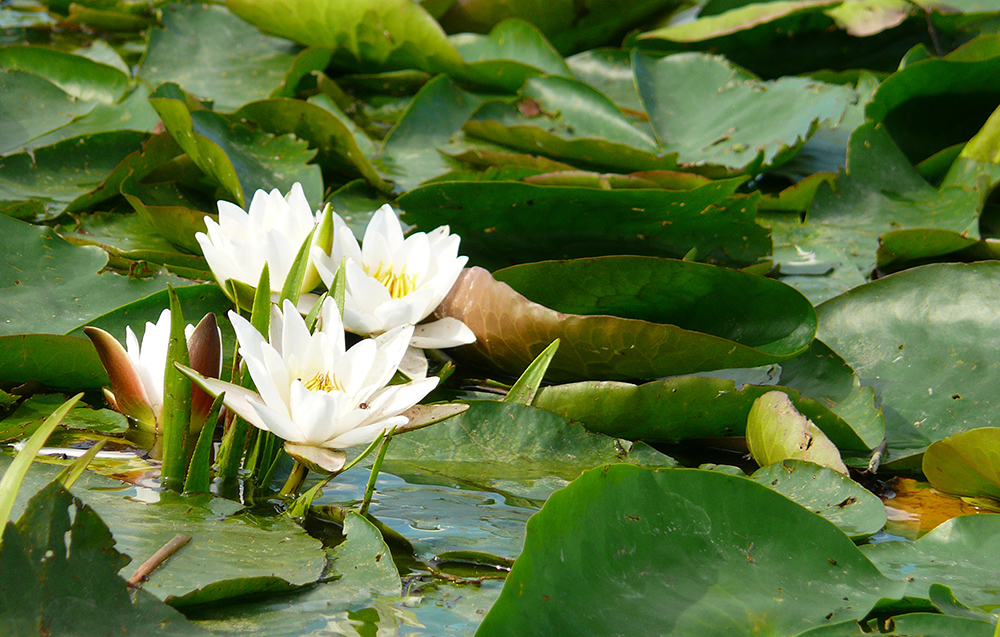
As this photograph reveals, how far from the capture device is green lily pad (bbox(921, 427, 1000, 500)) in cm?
98

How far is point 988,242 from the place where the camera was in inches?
57.8

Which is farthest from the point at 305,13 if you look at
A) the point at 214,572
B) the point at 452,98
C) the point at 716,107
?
the point at 214,572

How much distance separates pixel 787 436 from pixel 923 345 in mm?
380

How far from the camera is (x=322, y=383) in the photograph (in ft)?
2.77

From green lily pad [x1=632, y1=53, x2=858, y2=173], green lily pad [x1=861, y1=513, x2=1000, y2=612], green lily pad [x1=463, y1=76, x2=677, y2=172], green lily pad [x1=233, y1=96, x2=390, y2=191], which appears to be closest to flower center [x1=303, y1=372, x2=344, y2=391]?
green lily pad [x1=861, y1=513, x2=1000, y2=612]

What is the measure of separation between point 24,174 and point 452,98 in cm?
96

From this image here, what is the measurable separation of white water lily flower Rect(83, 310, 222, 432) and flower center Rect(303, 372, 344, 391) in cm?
10

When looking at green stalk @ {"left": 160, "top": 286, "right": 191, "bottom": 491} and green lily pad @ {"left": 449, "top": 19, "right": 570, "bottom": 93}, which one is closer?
green stalk @ {"left": 160, "top": 286, "right": 191, "bottom": 491}

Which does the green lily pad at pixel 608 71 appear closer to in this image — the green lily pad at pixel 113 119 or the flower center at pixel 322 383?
the green lily pad at pixel 113 119

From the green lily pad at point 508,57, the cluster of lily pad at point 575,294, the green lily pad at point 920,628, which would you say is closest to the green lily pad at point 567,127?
the cluster of lily pad at point 575,294

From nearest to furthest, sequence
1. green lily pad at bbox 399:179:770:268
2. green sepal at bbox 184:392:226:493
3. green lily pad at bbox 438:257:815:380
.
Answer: green sepal at bbox 184:392:226:493 → green lily pad at bbox 438:257:815:380 → green lily pad at bbox 399:179:770:268

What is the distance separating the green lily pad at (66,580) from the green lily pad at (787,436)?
0.70 metres

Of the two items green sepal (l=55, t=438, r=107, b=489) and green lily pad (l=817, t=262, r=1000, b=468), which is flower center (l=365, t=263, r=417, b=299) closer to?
green sepal (l=55, t=438, r=107, b=489)

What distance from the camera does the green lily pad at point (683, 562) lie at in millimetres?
709
